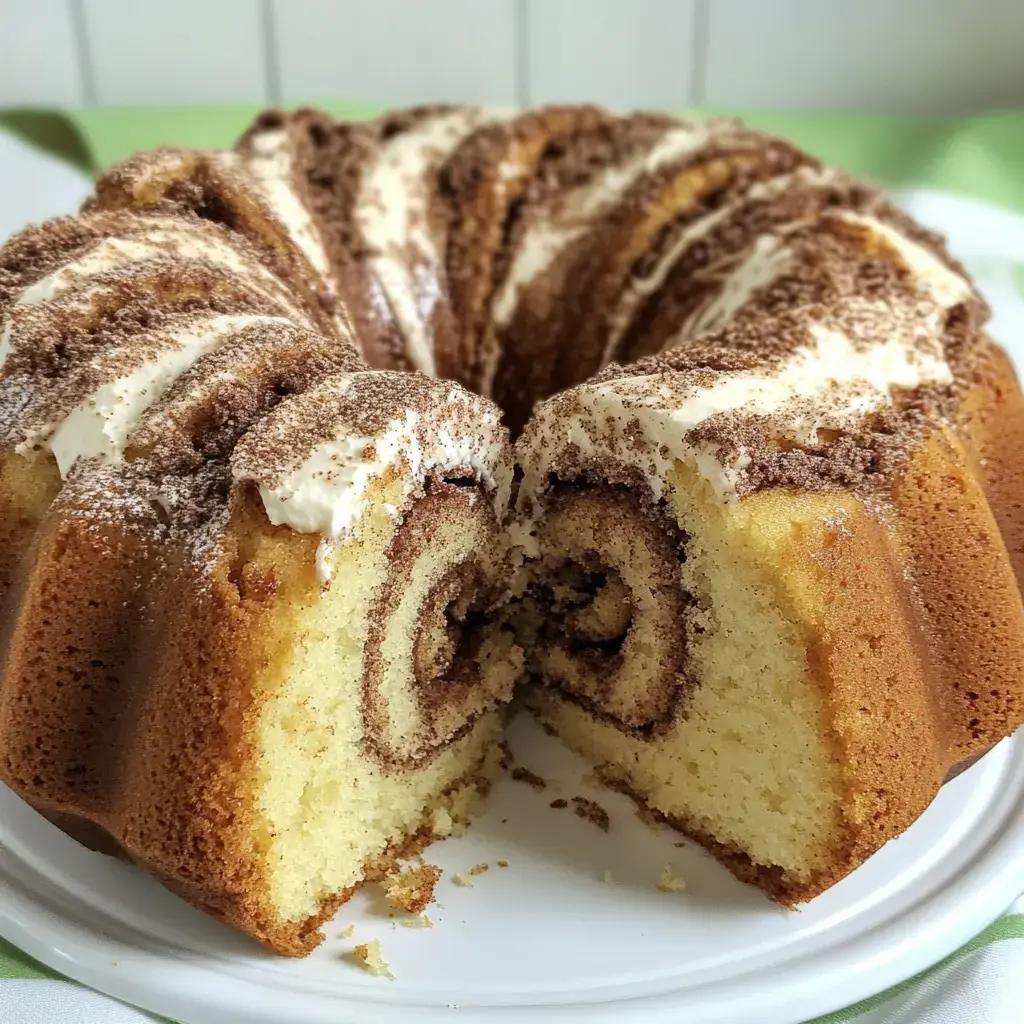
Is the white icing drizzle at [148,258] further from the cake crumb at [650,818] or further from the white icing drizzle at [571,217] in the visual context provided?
the cake crumb at [650,818]

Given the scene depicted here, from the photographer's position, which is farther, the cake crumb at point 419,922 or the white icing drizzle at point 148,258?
the white icing drizzle at point 148,258

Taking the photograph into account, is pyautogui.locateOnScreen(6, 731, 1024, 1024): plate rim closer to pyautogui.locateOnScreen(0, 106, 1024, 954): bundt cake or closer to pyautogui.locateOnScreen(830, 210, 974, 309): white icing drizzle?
pyautogui.locateOnScreen(0, 106, 1024, 954): bundt cake

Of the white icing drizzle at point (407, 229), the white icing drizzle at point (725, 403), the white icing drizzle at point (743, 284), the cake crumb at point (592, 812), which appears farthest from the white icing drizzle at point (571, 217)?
the cake crumb at point (592, 812)

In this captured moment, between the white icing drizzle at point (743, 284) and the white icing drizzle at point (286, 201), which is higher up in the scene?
the white icing drizzle at point (286, 201)

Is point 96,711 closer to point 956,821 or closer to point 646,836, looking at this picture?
point 646,836

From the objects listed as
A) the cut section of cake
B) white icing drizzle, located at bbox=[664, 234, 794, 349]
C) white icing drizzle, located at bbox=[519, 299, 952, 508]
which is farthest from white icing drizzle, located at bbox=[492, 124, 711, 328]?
white icing drizzle, located at bbox=[519, 299, 952, 508]

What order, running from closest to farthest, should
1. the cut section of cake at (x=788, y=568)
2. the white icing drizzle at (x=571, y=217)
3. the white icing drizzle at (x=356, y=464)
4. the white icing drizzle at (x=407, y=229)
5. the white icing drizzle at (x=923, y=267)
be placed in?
1. the white icing drizzle at (x=356, y=464)
2. the cut section of cake at (x=788, y=568)
3. the white icing drizzle at (x=923, y=267)
4. the white icing drizzle at (x=407, y=229)
5. the white icing drizzle at (x=571, y=217)

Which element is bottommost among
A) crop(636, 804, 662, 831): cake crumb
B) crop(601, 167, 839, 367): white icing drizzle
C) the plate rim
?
crop(636, 804, 662, 831): cake crumb
